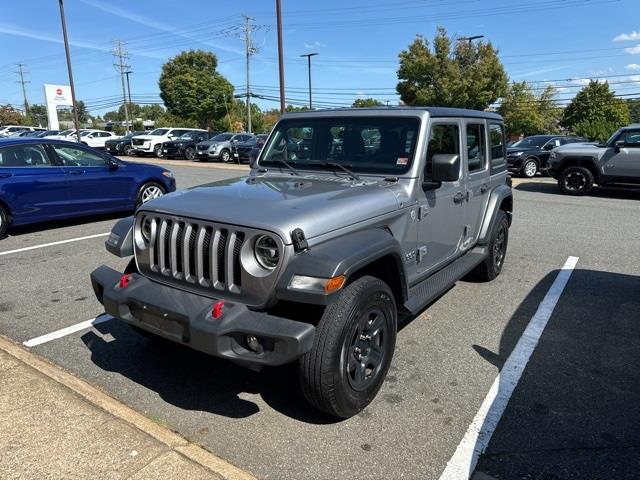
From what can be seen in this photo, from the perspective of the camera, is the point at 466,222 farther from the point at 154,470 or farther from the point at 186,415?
the point at 154,470

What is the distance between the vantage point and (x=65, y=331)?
4.27 m

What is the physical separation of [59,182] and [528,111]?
182 ft

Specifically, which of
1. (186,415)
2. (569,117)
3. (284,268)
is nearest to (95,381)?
(186,415)

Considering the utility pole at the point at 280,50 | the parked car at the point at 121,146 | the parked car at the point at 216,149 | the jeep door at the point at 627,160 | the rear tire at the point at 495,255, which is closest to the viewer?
the rear tire at the point at 495,255

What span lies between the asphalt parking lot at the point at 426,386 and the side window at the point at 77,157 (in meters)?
3.17

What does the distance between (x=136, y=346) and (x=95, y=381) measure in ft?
1.80

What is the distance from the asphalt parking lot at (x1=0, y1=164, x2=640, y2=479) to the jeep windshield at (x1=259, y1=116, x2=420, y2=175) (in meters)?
1.52

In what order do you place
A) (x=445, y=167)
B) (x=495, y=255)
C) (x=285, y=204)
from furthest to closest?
(x=495, y=255), (x=445, y=167), (x=285, y=204)

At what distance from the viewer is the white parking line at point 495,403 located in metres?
2.64

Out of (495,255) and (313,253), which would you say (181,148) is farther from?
(313,253)

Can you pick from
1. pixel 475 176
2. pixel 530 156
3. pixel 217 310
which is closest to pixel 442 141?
pixel 475 176

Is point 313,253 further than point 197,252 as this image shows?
No

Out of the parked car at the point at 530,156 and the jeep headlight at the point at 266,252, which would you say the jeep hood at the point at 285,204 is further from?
the parked car at the point at 530,156

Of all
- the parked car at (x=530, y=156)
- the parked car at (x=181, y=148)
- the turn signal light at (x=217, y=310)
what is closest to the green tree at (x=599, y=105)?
the parked car at (x=530, y=156)
